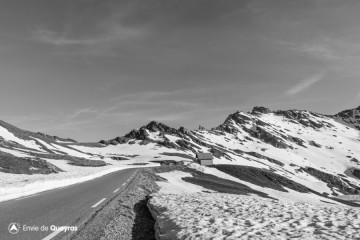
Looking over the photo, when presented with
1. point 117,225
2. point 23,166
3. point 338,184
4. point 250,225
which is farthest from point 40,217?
point 338,184

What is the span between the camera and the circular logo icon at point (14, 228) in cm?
1037

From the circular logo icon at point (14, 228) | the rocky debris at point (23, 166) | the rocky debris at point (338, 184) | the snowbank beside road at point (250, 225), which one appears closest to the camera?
the snowbank beside road at point (250, 225)

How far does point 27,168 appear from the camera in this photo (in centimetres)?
5794

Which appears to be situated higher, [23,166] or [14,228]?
[23,166]

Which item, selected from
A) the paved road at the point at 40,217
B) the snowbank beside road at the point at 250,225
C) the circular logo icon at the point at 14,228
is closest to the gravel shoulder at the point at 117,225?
the paved road at the point at 40,217

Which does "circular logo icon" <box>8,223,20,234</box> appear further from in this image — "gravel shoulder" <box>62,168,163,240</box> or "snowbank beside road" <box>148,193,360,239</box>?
"snowbank beside road" <box>148,193,360,239</box>

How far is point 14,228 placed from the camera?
10.8 meters

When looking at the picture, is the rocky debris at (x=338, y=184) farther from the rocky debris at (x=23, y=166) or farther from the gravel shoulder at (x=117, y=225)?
the gravel shoulder at (x=117, y=225)

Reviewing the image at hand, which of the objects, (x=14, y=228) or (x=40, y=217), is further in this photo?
(x=40, y=217)

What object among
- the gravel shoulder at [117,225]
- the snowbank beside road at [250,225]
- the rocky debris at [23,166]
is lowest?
the gravel shoulder at [117,225]

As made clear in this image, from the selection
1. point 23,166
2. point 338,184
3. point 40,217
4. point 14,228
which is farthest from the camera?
point 338,184

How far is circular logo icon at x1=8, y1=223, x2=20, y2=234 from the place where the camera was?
Result: 10.4 meters

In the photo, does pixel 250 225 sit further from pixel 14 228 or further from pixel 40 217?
pixel 40 217

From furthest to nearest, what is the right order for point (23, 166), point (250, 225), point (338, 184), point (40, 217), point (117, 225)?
point (338, 184) < point (23, 166) < point (40, 217) < point (117, 225) < point (250, 225)
